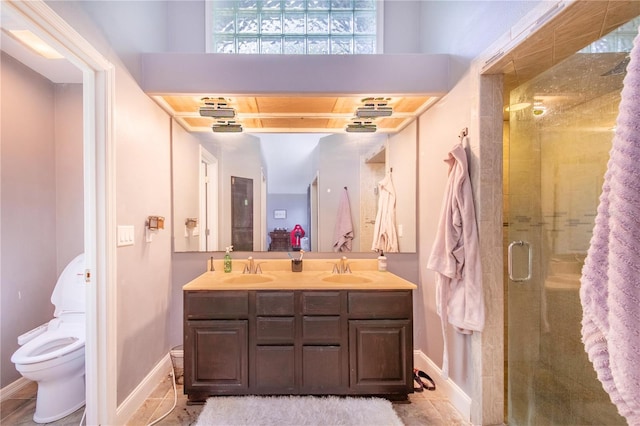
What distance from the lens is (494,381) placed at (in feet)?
5.09

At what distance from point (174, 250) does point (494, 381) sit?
2431mm

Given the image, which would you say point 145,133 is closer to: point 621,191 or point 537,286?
point 621,191

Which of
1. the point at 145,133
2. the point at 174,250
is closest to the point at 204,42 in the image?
Result: the point at 145,133

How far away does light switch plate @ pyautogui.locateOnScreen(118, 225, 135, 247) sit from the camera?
1610mm

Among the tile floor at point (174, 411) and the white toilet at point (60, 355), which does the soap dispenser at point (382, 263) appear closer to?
the tile floor at point (174, 411)

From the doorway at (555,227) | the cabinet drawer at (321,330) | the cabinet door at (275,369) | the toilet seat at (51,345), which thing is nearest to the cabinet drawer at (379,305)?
the cabinet drawer at (321,330)

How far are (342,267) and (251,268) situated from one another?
768 mm

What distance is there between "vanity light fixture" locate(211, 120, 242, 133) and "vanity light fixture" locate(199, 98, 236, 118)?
19 centimetres

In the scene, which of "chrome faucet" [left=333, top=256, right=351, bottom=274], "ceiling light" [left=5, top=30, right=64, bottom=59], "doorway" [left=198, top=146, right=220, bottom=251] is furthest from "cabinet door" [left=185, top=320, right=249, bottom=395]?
"ceiling light" [left=5, top=30, right=64, bottom=59]

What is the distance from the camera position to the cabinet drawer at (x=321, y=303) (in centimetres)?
183

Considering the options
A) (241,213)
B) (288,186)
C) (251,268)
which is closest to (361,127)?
(288,186)

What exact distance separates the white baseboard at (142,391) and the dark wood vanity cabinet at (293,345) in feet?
1.00

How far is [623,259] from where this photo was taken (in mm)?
597

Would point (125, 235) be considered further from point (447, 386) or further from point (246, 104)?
point (447, 386)
